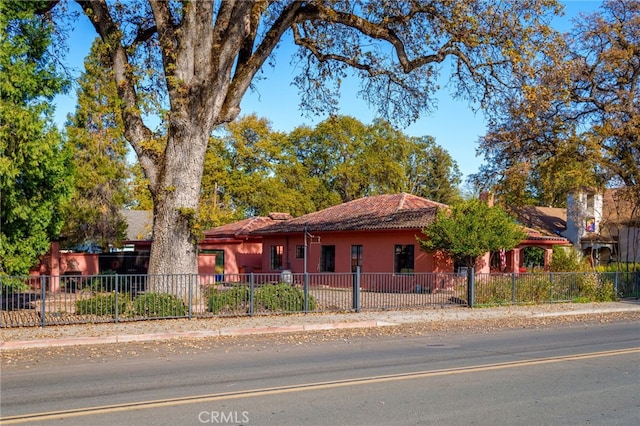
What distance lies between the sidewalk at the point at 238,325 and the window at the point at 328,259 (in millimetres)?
11782

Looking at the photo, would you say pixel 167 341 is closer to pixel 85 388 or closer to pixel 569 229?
pixel 85 388

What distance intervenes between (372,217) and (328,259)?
340cm

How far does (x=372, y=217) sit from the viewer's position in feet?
104

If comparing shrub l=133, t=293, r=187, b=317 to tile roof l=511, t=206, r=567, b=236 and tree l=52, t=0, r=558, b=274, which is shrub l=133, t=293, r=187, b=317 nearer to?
tree l=52, t=0, r=558, b=274

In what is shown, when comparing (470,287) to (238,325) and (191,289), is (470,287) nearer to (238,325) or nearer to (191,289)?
(238,325)

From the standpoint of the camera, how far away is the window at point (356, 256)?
31312 mm

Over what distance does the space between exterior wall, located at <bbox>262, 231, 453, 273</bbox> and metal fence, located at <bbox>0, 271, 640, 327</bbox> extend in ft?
16.4

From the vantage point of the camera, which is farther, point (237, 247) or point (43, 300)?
point (237, 247)

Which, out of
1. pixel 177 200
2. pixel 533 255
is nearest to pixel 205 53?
pixel 177 200

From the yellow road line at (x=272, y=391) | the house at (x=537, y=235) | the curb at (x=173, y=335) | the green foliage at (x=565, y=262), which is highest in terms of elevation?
the house at (x=537, y=235)

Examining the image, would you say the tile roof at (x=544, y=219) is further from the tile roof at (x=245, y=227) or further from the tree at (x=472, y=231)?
the tree at (x=472, y=231)

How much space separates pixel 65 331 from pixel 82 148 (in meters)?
19.3

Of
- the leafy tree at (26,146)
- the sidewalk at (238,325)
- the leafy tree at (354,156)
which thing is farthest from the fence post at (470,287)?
the leafy tree at (354,156)

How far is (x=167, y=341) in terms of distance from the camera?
14.1 m
